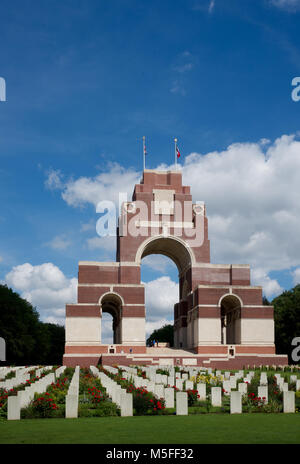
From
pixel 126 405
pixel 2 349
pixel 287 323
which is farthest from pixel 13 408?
pixel 287 323

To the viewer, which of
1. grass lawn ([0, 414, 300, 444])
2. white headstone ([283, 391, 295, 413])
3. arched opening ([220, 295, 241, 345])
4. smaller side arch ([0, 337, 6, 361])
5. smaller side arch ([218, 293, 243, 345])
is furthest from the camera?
smaller side arch ([0, 337, 6, 361])

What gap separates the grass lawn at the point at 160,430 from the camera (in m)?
8.59

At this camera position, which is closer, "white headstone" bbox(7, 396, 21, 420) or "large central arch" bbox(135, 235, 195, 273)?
"white headstone" bbox(7, 396, 21, 420)

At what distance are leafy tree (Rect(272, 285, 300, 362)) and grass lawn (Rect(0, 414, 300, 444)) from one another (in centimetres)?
4016

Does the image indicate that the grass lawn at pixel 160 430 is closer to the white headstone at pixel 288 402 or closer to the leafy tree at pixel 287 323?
the white headstone at pixel 288 402

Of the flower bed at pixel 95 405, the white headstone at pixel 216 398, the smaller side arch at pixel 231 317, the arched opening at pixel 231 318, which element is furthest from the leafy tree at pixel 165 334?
the white headstone at pixel 216 398

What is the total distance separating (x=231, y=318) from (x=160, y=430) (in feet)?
118

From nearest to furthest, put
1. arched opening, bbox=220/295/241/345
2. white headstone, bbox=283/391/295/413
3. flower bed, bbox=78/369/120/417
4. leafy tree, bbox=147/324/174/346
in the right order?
flower bed, bbox=78/369/120/417 → white headstone, bbox=283/391/295/413 → arched opening, bbox=220/295/241/345 → leafy tree, bbox=147/324/174/346

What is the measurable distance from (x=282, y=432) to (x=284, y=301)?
1878 inches

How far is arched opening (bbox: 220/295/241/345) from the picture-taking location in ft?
138

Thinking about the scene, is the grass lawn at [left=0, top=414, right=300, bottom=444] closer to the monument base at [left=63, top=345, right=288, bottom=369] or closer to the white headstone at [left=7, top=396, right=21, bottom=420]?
the white headstone at [left=7, top=396, right=21, bottom=420]

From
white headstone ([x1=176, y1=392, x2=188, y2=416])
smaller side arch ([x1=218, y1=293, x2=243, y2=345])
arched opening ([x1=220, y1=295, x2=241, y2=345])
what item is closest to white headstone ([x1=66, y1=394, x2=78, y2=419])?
white headstone ([x1=176, y1=392, x2=188, y2=416])

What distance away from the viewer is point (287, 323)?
51.6 metres

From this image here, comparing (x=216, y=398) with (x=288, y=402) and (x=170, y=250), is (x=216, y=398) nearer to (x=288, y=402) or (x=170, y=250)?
(x=288, y=402)
